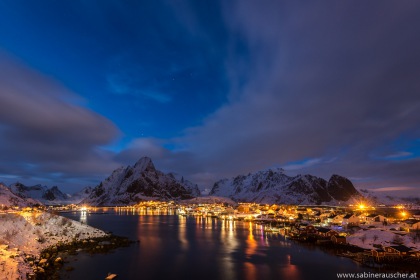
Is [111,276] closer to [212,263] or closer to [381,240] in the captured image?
[212,263]

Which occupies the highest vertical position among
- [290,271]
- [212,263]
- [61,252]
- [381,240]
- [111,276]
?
[61,252]

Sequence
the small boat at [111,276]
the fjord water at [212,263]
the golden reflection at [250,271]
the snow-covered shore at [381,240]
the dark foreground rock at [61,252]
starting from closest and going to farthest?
the dark foreground rock at [61,252], the small boat at [111,276], the golden reflection at [250,271], the fjord water at [212,263], the snow-covered shore at [381,240]

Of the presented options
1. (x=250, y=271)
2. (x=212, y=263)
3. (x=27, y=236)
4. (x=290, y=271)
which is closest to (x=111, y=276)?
(x=212, y=263)

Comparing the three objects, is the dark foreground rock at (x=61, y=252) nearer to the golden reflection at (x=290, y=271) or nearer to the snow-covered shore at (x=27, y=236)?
the snow-covered shore at (x=27, y=236)

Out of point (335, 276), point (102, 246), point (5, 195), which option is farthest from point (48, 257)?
point (5, 195)

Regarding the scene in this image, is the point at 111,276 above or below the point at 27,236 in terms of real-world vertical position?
below

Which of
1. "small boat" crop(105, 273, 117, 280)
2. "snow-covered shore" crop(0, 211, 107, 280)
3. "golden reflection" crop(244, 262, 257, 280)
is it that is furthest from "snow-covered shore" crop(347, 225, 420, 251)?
"snow-covered shore" crop(0, 211, 107, 280)

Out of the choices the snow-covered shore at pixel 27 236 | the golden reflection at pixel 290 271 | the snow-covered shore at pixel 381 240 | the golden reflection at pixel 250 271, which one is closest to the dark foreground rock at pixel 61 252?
the snow-covered shore at pixel 27 236

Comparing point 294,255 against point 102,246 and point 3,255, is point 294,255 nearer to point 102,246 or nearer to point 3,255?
point 102,246

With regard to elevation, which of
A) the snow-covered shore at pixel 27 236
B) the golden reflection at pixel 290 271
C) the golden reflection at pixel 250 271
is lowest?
the golden reflection at pixel 290 271

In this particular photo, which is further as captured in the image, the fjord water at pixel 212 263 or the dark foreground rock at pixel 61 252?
the fjord water at pixel 212 263
